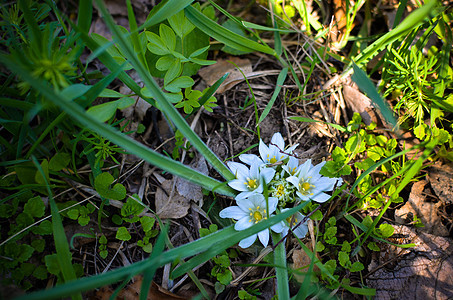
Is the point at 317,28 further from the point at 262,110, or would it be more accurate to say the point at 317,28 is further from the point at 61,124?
the point at 61,124

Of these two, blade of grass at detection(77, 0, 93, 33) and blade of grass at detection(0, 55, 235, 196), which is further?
blade of grass at detection(77, 0, 93, 33)

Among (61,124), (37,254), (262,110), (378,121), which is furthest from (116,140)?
(378,121)

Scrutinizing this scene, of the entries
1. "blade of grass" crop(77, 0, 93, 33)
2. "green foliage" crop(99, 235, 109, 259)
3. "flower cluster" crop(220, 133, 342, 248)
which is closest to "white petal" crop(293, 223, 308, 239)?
"flower cluster" crop(220, 133, 342, 248)

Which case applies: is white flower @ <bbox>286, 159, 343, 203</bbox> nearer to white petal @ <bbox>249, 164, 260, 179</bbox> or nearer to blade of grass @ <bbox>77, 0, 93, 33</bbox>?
white petal @ <bbox>249, 164, 260, 179</bbox>

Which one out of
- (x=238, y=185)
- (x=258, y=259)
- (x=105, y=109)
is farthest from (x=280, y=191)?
(x=105, y=109)

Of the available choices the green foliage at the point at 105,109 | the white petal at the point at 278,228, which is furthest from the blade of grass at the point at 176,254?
the green foliage at the point at 105,109

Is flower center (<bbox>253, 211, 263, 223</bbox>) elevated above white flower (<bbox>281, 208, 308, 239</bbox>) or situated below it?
above
